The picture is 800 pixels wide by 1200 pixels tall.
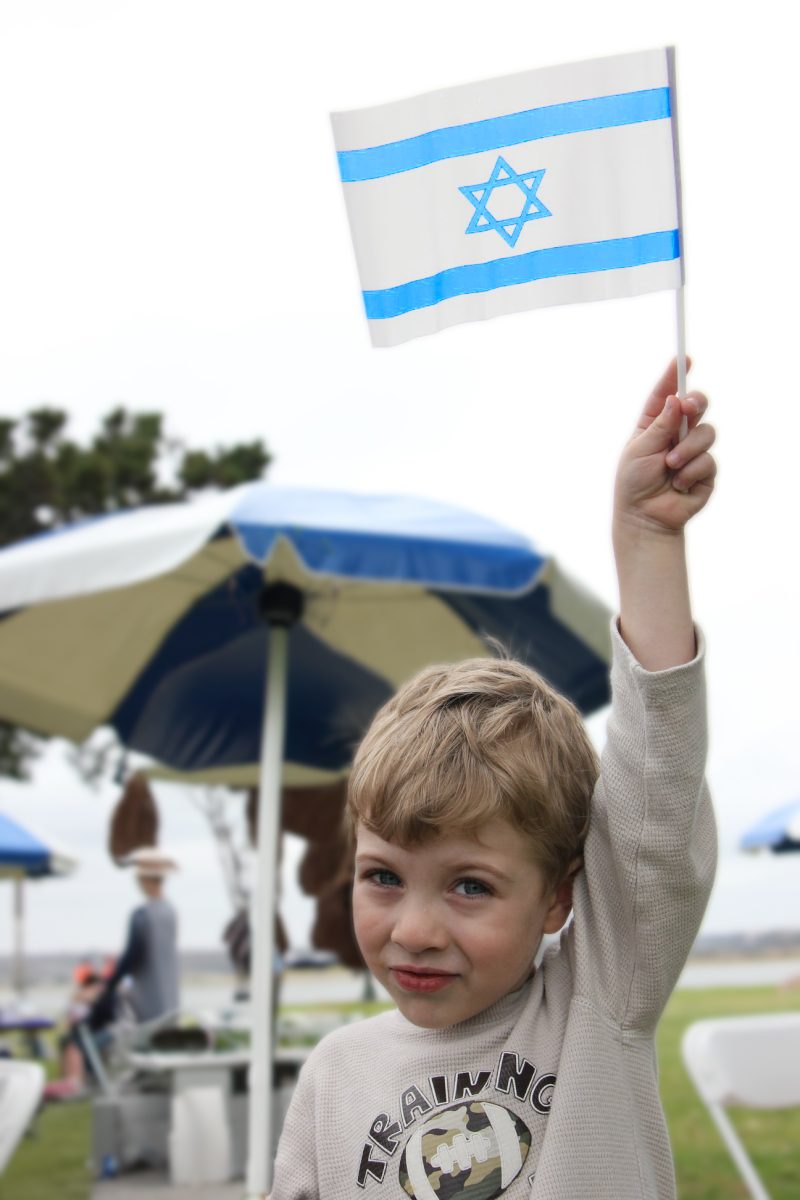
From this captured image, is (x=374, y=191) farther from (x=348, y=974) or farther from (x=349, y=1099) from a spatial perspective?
(x=348, y=974)

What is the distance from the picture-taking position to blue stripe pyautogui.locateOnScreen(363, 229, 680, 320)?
1.46 metres

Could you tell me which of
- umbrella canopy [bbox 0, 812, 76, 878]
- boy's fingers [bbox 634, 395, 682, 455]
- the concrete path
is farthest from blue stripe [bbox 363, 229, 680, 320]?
umbrella canopy [bbox 0, 812, 76, 878]

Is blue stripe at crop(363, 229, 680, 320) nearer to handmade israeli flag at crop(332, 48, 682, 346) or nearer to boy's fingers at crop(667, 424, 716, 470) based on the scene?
handmade israeli flag at crop(332, 48, 682, 346)

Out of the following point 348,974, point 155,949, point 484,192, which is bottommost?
point 348,974

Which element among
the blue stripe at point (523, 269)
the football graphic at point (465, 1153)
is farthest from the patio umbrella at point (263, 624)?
the football graphic at point (465, 1153)

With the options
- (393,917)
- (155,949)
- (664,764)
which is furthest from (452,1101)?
(155,949)

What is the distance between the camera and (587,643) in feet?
16.3

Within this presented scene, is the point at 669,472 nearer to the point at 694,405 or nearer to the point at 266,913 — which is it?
the point at 694,405

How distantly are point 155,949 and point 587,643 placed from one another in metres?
3.18

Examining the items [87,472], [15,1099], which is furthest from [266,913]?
[87,472]

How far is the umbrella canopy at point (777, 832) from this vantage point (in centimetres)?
846

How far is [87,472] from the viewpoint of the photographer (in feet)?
54.2

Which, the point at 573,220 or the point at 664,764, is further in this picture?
the point at 573,220

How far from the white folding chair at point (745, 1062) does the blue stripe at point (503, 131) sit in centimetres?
346
